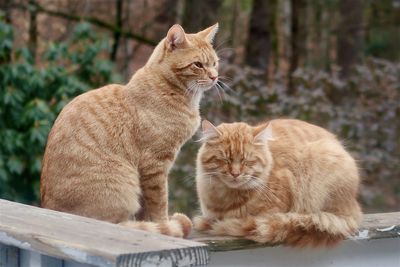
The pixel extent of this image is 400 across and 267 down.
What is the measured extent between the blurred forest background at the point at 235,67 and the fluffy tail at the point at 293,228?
2.29 meters

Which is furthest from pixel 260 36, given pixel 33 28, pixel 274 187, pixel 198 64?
pixel 274 187

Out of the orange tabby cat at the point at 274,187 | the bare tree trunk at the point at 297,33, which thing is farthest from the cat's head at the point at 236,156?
the bare tree trunk at the point at 297,33

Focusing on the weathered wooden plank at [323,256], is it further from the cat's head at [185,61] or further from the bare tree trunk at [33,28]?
the bare tree trunk at [33,28]

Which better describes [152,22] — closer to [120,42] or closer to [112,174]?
[120,42]

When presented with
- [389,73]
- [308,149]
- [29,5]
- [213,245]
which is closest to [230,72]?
[389,73]

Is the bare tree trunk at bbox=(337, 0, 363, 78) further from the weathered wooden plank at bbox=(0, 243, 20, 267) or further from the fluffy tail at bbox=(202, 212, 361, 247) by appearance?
the weathered wooden plank at bbox=(0, 243, 20, 267)

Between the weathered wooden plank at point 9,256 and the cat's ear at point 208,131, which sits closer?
the weathered wooden plank at point 9,256

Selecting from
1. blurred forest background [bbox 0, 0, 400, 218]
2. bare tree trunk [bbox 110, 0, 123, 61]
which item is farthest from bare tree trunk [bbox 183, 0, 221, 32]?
bare tree trunk [bbox 110, 0, 123, 61]

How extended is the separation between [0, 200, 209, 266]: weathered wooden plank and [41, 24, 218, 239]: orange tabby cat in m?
0.52

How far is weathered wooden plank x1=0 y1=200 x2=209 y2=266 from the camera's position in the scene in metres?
2.33

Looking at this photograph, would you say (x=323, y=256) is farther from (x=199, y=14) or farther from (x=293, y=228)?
(x=199, y=14)

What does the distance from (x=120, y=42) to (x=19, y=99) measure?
8.29ft

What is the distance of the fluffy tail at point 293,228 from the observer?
3301mm

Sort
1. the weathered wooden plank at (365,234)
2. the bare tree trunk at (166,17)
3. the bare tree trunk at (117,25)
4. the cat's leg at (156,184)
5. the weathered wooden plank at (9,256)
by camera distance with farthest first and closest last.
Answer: the bare tree trunk at (166,17) → the bare tree trunk at (117,25) → the cat's leg at (156,184) → the weathered wooden plank at (365,234) → the weathered wooden plank at (9,256)
